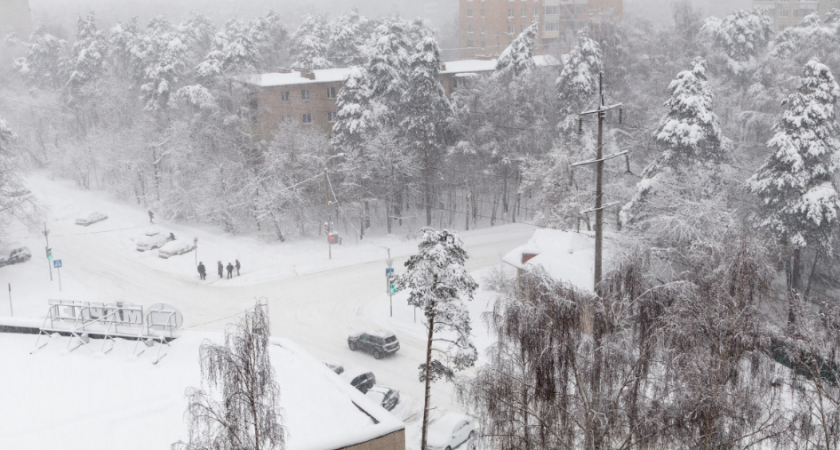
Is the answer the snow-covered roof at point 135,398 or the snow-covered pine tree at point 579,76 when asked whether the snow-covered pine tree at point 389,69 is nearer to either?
the snow-covered pine tree at point 579,76

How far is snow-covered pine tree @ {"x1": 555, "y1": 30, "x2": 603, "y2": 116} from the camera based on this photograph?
42000mm

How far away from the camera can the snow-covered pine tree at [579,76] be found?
138ft

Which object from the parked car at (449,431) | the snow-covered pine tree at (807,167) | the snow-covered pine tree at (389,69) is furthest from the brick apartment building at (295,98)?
the parked car at (449,431)

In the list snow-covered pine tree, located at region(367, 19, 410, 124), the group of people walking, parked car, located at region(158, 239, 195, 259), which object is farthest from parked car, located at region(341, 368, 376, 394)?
snow-covered pine tree, located at region(367, 19, 410, 124)

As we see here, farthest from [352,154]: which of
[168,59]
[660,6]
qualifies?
[660,6]

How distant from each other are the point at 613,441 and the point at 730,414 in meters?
2.06

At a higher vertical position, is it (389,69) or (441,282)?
(389,69)

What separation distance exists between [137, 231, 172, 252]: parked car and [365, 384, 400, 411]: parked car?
77.4 feet

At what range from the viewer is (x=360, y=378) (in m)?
23.8

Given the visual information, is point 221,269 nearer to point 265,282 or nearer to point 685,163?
point 265,282

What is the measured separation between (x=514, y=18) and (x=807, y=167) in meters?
51.1

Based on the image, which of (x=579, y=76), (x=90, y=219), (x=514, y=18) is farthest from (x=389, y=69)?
(x=514, y=18)

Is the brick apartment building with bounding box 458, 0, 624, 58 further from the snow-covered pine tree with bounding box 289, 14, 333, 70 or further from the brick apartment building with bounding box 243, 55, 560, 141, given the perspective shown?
the brick apartment building with bounding box 243, 55, 560, 141

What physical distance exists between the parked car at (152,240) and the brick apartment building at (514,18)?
146 feet
